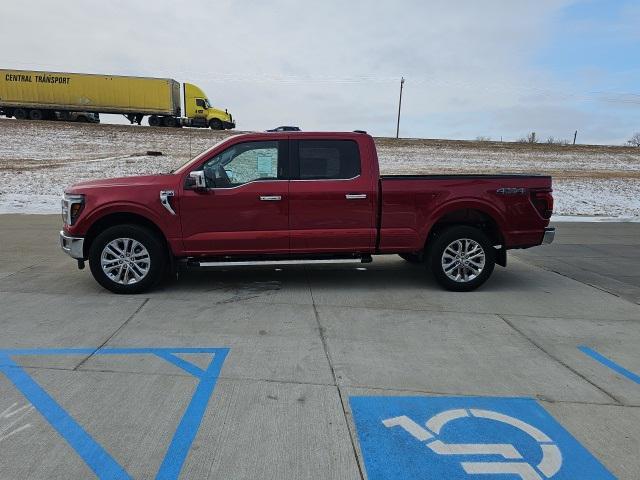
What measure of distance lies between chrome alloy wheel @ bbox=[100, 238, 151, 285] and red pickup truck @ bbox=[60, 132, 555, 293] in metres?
0.01

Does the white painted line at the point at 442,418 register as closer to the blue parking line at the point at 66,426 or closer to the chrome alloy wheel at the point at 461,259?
the blue parking line at the point at 66,426

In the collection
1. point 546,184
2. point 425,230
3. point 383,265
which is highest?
point 546,184

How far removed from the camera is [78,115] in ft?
121

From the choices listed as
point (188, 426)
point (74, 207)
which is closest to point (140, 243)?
point (74, 207)

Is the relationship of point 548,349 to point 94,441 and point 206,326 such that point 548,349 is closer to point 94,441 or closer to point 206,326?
point 206,326

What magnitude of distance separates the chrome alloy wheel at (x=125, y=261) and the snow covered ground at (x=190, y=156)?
887 cm

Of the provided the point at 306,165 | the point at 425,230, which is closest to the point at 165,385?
the point at 306,165

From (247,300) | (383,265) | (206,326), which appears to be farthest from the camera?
(383,265)

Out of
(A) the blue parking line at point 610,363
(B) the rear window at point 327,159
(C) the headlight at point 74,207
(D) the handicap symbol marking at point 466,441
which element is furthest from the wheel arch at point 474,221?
(C) the headlight at point 74,207

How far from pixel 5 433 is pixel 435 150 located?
1192 inches

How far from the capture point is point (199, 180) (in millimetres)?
5551

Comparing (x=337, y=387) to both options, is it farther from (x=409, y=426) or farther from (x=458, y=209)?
(x=458, y=209)

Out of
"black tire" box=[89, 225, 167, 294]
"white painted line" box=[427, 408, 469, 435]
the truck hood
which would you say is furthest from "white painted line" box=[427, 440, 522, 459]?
the truck hood

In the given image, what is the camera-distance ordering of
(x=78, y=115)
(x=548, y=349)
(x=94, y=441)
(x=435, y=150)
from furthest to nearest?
(x=78, y=115) → (x=435, y=150) → (x=548, y=349) → (x=94, y=441)
